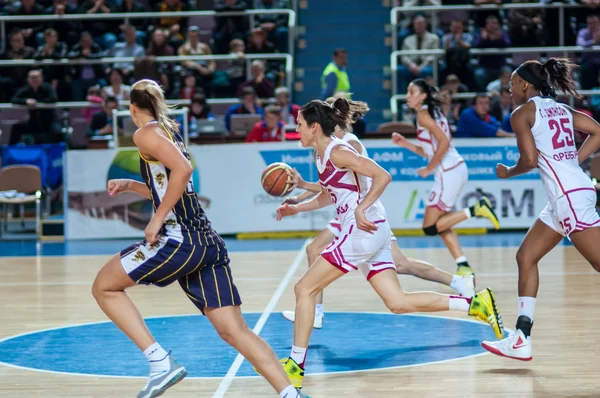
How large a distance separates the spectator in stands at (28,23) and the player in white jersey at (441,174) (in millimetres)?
11143

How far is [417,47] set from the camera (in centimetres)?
1778

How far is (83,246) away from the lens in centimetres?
1420

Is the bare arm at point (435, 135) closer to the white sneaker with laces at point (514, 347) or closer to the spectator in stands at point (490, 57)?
the white sneaker with laces at point (514, 347)

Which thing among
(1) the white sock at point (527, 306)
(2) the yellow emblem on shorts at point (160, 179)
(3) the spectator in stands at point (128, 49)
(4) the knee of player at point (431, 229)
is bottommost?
(4) the knee of player at point (431, 229)

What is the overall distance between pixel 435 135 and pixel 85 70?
9795mm

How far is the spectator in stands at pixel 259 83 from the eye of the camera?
17000 millimetres

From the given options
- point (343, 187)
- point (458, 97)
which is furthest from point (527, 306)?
point (458, 97)

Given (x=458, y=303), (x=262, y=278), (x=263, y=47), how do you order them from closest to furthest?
(x=458, y=303) < (x=262, y=278) < (x=263, y=47)

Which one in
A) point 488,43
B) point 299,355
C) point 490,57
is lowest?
point 299,355

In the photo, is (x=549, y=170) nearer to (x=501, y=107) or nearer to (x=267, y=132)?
(x=267, y=132)

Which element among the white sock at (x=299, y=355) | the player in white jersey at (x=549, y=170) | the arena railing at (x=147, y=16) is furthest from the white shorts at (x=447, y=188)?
the arena railing at (x=147, y=16)

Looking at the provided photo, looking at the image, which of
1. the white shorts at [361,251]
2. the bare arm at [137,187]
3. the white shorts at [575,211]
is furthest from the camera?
the white shorts at [575,211]

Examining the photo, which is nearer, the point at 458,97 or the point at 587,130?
the point at 587,130

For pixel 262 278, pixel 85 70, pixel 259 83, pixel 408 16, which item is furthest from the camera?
pixel 408 16
